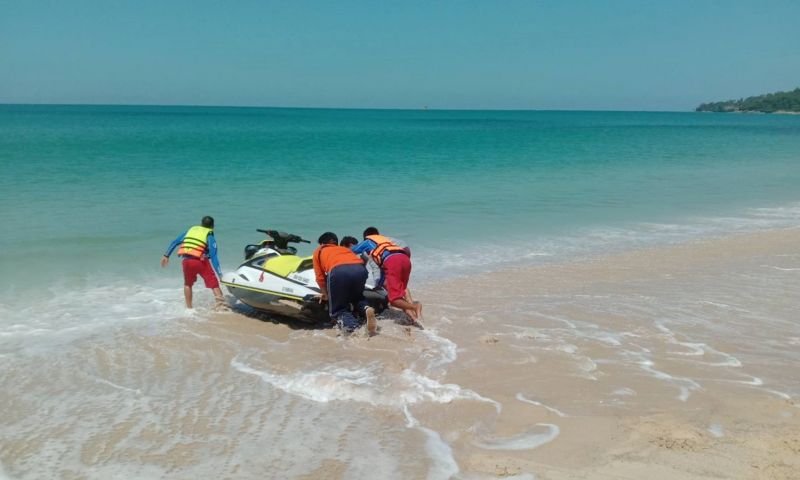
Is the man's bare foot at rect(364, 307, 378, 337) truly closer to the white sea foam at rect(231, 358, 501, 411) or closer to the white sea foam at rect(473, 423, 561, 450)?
the white sea foam at rect(231, 358, 501, 411)

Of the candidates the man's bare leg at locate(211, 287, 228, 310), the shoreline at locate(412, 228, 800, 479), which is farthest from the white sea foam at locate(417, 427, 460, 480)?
the man's bare leg at locate(211, 287, 228, 310)

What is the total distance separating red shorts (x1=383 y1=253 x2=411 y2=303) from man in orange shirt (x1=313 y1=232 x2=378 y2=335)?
316mm

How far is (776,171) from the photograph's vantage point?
96.0ft

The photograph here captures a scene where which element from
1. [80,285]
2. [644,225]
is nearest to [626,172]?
[644,225]

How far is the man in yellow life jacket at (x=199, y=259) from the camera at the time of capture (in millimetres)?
8992

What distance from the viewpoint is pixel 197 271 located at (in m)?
9.07

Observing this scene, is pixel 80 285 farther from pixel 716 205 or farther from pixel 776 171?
pixel 776 171

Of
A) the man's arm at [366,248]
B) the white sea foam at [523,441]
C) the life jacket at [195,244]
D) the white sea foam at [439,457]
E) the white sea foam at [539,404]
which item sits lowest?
the white sea foam at [439,457]

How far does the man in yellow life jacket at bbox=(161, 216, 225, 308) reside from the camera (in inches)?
354

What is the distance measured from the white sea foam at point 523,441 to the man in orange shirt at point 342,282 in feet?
8.55

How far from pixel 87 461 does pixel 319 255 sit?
3339 millimetres

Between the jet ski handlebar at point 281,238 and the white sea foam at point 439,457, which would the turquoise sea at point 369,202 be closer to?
the jet ski handlebar at point 281,238

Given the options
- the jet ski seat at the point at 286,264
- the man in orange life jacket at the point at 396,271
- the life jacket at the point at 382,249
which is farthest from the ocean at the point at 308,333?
the life jacket at the point at 382,249

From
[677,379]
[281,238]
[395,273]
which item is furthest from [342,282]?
[677,379]
